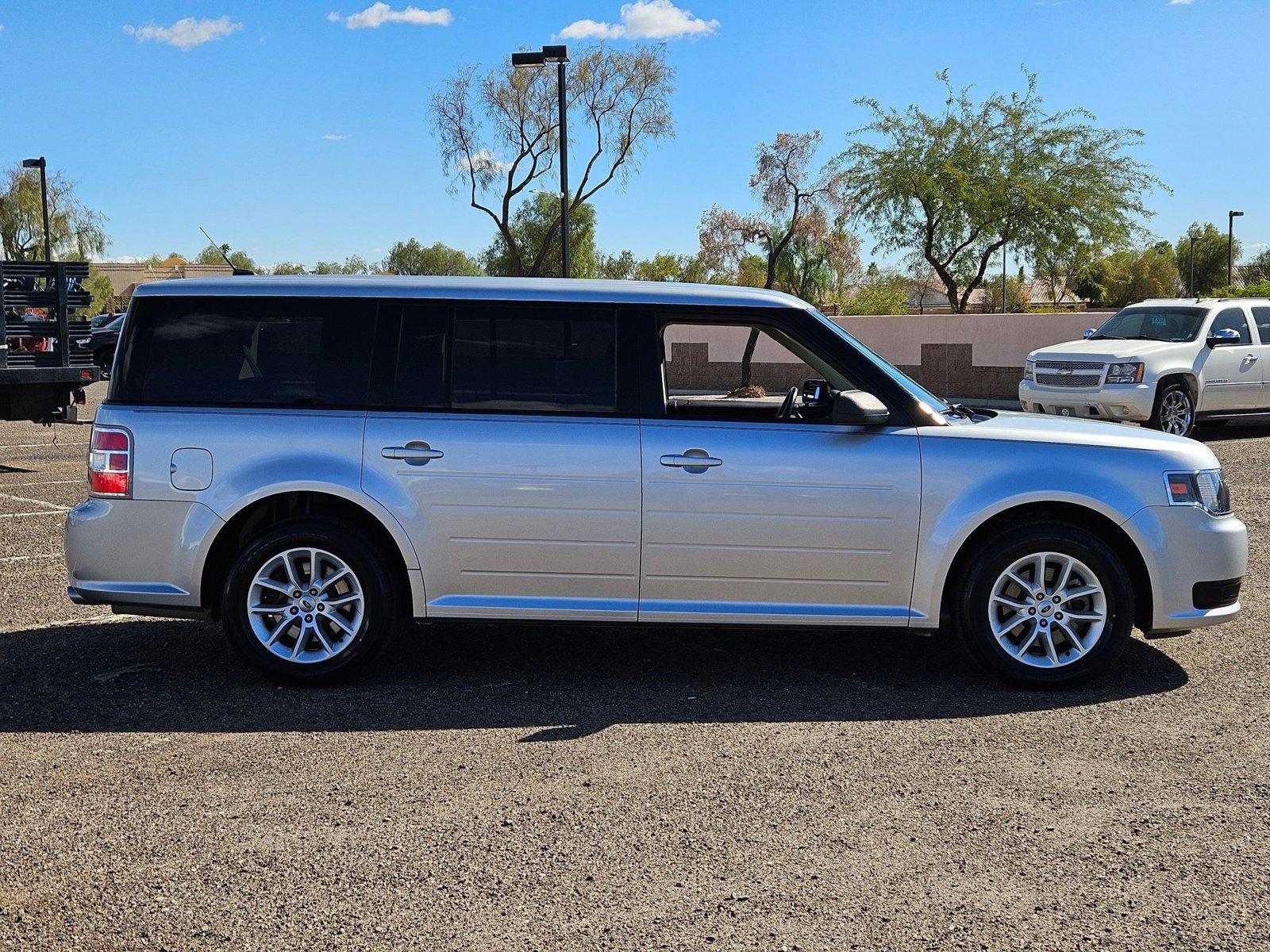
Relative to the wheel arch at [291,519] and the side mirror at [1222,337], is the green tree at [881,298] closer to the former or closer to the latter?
the side mirror at [1222,337]

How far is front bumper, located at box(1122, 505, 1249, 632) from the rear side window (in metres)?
3.69

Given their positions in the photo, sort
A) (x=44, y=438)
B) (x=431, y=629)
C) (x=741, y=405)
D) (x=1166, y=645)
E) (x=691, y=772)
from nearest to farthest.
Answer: (x=691, y=772) < (x=741, y=405) < (x=1166, y=645) < (x=431, y=629) < (x=44, y=438)

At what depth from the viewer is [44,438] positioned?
1872 cm

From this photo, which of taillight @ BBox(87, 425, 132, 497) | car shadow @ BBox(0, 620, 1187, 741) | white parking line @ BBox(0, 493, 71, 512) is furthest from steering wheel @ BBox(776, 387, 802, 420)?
white parking line @ BBox(0, 493, 71, 512)

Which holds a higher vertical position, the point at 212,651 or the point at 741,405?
the point at 741,405

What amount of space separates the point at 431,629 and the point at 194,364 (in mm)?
2083

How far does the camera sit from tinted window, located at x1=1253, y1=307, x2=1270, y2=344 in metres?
17.5

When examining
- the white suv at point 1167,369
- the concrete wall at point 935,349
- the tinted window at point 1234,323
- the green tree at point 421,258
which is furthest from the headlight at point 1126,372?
the green tree at point 421,258

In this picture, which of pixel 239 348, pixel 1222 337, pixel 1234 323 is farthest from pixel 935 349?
pixel 239 348

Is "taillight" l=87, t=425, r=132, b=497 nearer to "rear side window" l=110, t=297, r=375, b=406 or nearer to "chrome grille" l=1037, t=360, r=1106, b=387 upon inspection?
"rear side window" l=110, t=297, r=375, b=406

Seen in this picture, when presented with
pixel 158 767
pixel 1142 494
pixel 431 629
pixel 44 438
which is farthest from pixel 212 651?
pixel 44 438

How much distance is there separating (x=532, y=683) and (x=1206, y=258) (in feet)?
319

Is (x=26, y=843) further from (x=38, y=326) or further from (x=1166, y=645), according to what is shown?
(x=38, y=326)

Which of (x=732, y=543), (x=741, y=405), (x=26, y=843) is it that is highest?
(x=741, y=405)
